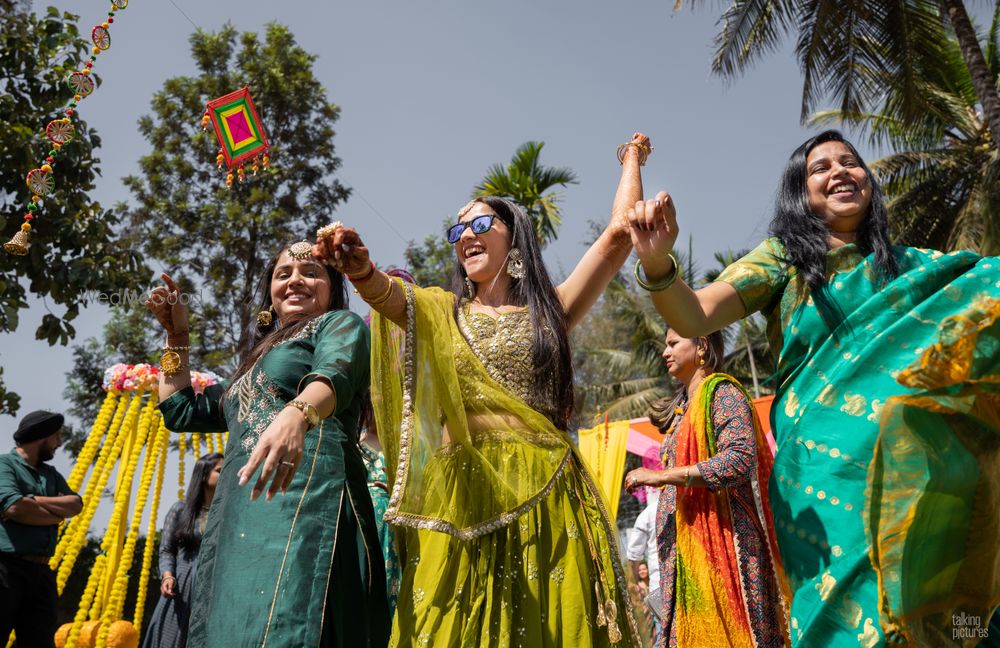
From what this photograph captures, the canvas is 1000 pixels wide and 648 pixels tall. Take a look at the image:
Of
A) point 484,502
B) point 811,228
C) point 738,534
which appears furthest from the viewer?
point 738,534

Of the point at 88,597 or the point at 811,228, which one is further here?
the point at 88,597

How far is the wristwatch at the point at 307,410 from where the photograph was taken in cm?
228

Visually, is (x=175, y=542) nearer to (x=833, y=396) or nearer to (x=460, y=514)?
(x=460, y=514)

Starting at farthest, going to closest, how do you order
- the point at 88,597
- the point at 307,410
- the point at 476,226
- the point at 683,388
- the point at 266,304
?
the point at 88,597 → the point at 683,388 → the point at 266,304 → the point at 476,226 → the point at 307,410

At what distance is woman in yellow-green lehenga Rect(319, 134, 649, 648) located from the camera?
2.40 metres

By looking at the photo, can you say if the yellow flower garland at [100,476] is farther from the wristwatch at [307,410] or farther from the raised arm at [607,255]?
the wristwatch at [307,410]

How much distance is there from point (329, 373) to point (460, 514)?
0.54 metres

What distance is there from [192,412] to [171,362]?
7.9 inches

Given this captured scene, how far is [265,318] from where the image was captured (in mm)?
3373

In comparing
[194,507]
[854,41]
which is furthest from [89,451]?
[854,41]

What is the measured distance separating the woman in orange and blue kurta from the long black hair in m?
1.23

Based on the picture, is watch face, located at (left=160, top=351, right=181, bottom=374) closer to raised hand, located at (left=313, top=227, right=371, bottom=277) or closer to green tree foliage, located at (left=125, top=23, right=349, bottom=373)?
raised hand, located at (left=313, top=227, right=371, bottom=277)

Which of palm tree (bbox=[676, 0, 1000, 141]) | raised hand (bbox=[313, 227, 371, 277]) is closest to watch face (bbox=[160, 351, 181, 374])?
raised hand (bbox=[313, 227, 371, 277])

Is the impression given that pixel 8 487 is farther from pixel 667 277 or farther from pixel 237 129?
pixel 667 277
